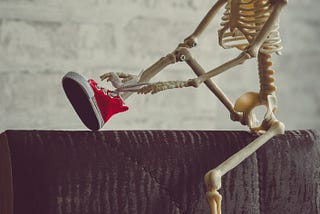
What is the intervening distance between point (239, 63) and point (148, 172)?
0.14 meters

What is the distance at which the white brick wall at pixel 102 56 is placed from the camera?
872 millimetres

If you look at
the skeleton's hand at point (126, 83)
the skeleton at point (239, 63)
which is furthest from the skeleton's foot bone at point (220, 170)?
the skeleton's hand at point (126, 83)

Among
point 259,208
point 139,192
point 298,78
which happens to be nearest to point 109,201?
point 139,192

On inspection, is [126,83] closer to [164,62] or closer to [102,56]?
[164,62]

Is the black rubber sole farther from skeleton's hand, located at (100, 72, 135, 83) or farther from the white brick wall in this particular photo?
the white brick wall

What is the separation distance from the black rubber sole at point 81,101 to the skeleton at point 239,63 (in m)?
0.04

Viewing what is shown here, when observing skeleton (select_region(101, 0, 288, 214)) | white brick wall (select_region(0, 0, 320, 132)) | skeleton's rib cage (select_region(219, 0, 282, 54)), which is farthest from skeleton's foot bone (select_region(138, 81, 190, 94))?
white brick wall (select_region(0, 0, 320, 132))

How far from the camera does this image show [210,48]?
992 millimetres

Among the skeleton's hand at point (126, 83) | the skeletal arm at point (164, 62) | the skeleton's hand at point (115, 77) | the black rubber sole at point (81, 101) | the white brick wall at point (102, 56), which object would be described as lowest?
the black rubber sole at point (81, 101)

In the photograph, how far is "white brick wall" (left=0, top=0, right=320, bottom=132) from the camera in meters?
0.87

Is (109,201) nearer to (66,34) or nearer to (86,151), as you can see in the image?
(86,151)

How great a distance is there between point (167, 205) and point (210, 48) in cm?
43

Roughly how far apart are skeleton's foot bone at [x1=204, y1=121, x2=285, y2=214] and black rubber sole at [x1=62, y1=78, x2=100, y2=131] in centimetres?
11

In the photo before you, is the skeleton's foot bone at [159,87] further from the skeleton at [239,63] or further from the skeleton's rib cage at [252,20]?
the skeleton's rib cage at [252,20]
